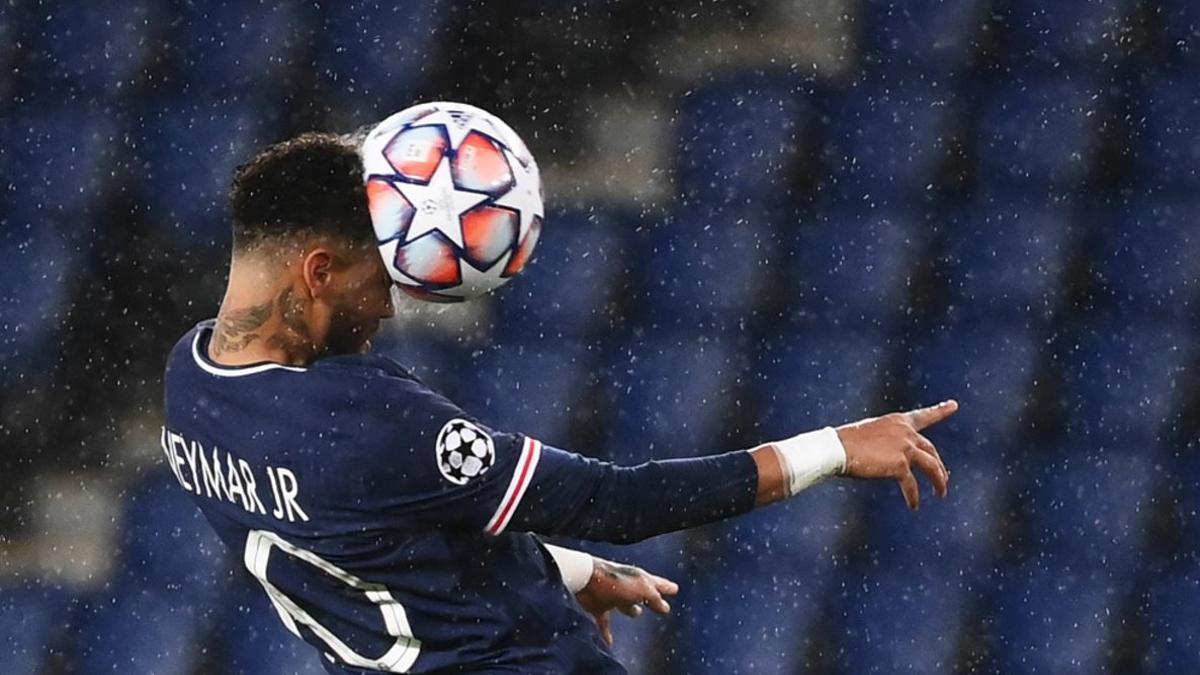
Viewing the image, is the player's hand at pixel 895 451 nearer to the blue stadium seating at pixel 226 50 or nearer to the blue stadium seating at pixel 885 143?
the blue stadium seating at pixel 885 143

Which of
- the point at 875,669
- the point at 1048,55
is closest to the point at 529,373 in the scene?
the point at 875,669

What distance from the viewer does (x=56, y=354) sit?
2.39 meters

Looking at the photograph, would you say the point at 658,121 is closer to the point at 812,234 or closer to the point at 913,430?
the point at 812,234

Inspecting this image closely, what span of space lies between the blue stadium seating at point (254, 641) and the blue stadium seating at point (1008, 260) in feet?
2.75

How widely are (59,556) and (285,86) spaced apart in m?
0.58

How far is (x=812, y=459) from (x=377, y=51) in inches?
43.6

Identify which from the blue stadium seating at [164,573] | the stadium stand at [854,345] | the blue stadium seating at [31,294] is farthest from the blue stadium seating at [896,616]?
the blue stadium seating at [31,294]

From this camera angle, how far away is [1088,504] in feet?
7.95

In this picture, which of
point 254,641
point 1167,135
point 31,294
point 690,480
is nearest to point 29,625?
point 254,641

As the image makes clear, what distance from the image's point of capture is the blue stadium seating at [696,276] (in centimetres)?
241

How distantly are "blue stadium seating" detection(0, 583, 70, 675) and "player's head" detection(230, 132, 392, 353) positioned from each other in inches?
44.1

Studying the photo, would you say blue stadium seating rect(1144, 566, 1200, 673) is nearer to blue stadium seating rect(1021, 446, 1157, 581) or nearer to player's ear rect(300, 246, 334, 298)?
blue stadium seating rect(1021, 446, 1157, 581)

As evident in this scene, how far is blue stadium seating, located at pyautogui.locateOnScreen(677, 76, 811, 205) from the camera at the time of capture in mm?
2416

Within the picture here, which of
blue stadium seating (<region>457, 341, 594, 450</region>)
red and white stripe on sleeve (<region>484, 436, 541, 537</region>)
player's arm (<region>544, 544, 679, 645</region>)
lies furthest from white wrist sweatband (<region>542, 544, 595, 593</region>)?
blue stadium seating (<region>457, 341, 594, 450</region>)
